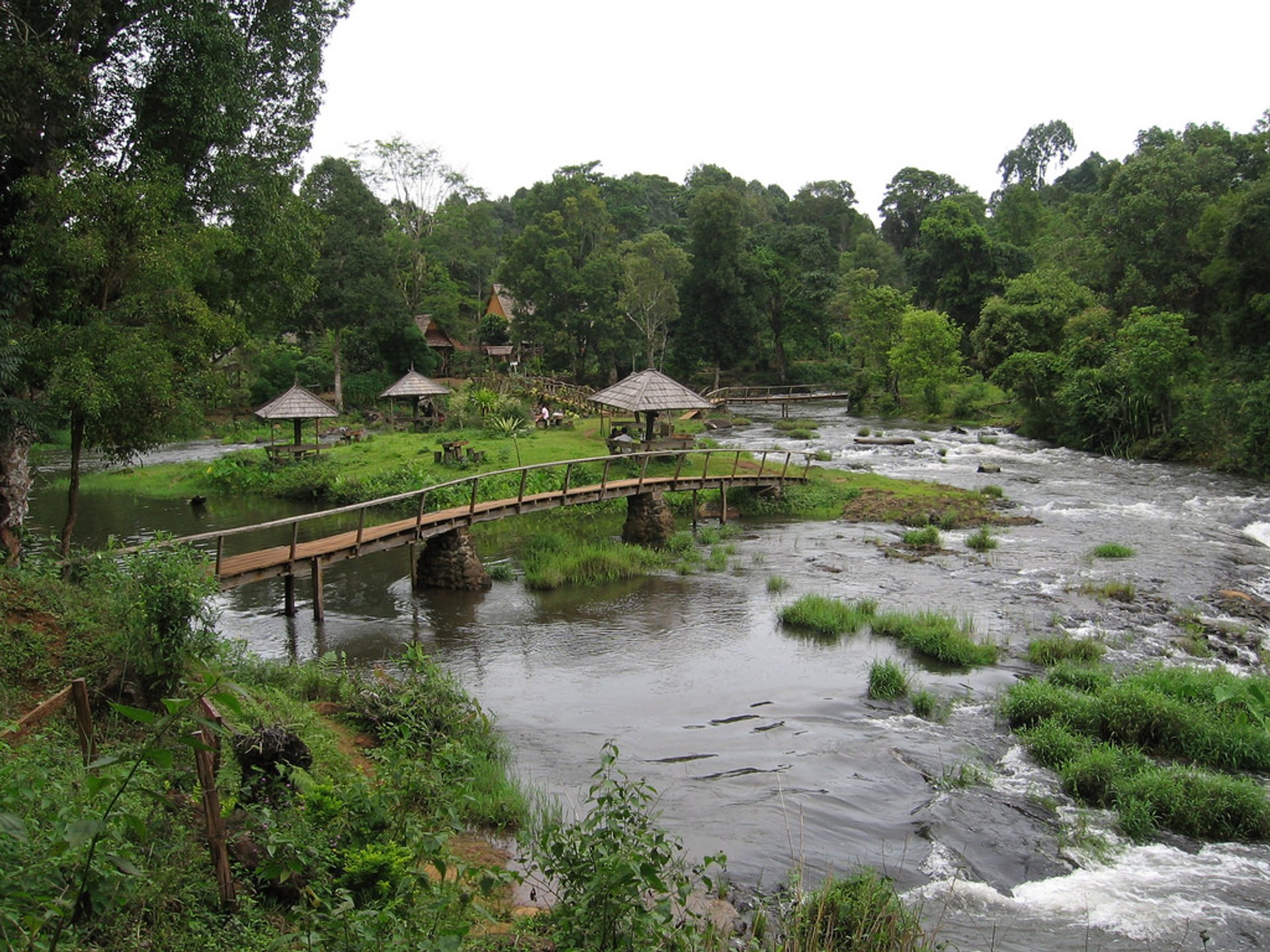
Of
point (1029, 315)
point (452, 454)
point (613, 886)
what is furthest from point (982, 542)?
point (1029, 315)

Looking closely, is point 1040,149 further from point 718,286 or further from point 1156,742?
point 1156,742

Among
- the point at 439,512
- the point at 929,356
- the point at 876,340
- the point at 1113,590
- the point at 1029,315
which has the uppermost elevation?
the point at 1029,315

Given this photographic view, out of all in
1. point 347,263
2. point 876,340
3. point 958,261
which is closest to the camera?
point 347,263

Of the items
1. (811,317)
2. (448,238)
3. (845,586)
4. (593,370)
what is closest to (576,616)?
(845,586)

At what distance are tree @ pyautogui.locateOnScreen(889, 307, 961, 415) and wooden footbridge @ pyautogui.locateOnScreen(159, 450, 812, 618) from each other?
13740 mm

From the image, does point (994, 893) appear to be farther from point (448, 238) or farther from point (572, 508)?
point (448, 238)

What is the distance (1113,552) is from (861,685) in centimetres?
956

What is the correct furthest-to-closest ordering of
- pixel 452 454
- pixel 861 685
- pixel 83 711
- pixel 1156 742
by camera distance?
1. pixel 452 454
2. pixel 861 685
3. pixel 1156 742
4. pixel 83 711

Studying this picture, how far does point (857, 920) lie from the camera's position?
248 inches

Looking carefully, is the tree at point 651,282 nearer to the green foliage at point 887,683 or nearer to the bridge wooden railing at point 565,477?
the bridge wooden railing at point 565,477

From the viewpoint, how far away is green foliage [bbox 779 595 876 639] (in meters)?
14.5

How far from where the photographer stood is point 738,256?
2020 inches

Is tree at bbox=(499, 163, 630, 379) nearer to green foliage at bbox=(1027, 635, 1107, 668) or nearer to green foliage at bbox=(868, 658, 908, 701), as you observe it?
green foliage at bbox=(1027, 635, 1107, 668)

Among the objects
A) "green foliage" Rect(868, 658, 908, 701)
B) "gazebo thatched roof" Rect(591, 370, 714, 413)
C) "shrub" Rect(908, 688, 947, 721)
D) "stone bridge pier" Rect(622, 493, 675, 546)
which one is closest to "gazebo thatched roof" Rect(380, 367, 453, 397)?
"gazebo thatched roof" Rect(591, 370, 714, 413)
